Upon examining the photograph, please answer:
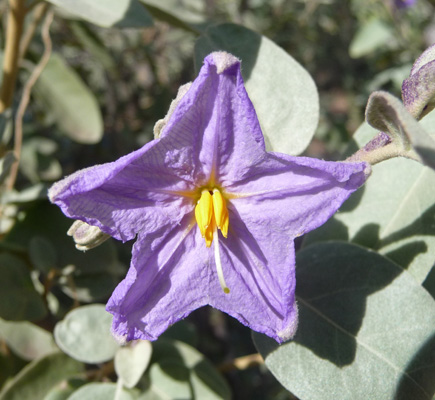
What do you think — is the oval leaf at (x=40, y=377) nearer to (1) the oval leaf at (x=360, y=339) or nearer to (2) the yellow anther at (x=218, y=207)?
(1) the oval leaf at (x=360, y=339)

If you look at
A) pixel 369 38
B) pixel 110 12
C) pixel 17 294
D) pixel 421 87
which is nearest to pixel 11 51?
pixel 110 12

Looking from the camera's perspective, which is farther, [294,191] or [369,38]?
[369,38]

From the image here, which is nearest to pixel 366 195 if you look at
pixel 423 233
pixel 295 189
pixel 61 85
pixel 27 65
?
pixel 423 233

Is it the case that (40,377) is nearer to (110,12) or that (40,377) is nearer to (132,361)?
(132,361)

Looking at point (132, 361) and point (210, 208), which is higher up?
point (210, 208)

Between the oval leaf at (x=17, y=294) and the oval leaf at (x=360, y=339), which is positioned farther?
the oval leaf at (x=17, y=294)

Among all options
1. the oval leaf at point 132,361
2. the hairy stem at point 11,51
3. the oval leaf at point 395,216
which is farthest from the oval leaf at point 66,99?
the oval leaf at point 395,216

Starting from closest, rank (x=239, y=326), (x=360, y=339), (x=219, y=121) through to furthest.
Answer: (x=219, y=121) → (x=360, y=339) → (x=239, y=326)

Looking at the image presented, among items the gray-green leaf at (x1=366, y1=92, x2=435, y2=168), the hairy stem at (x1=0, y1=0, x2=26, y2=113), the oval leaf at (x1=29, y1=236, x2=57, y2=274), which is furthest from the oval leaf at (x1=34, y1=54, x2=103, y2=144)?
the gray-green leaf at (x1=366, y1=92, x2=435, y2=168)
